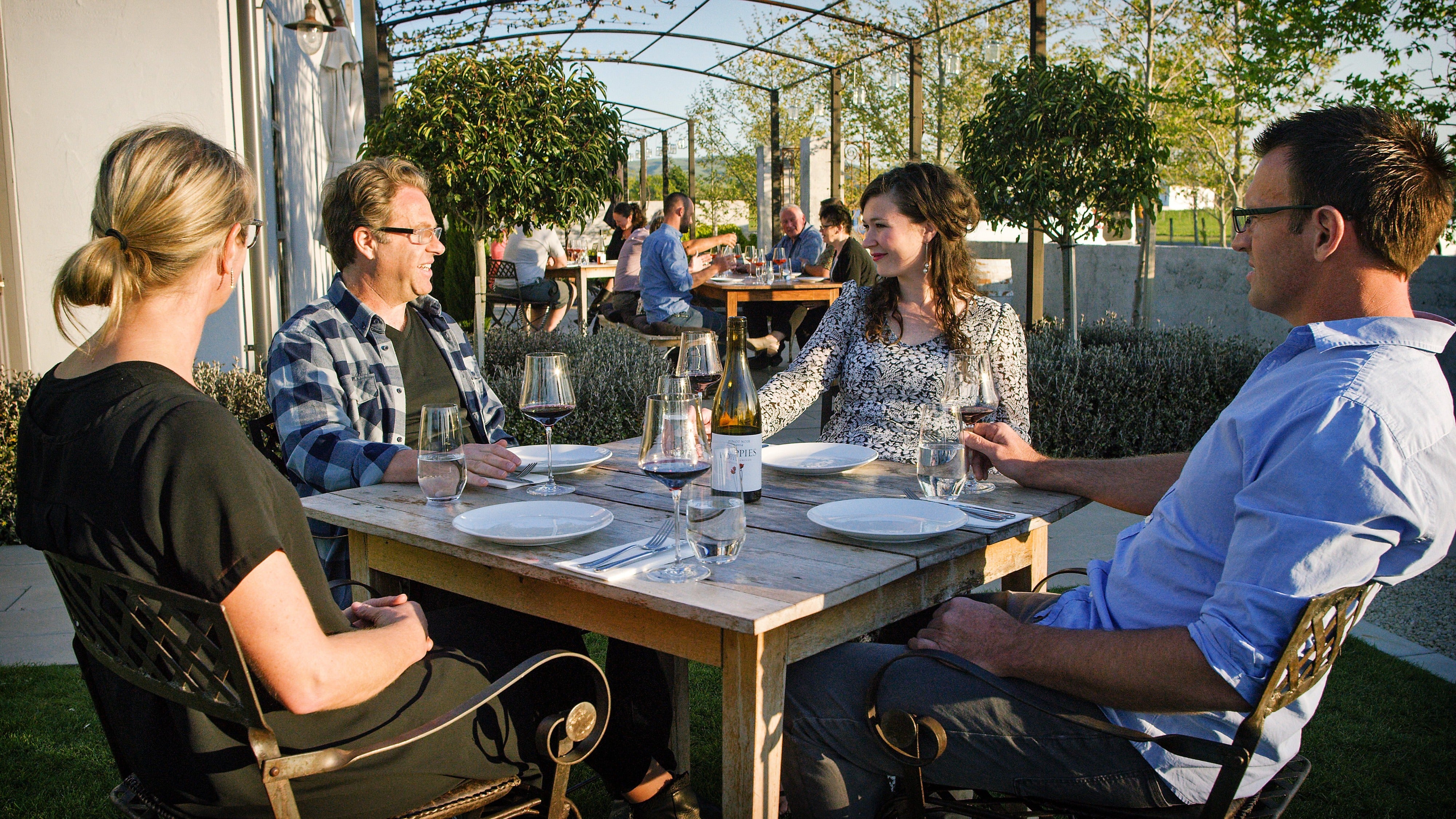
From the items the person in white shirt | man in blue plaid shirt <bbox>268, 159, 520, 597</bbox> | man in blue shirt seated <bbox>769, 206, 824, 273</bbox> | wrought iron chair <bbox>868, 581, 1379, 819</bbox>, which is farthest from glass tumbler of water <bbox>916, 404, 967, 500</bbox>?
the person in white shirt

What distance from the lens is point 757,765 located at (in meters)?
1.62

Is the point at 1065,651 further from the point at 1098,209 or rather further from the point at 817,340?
the point at 1098,209

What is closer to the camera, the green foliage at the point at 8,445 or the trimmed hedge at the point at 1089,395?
the green foliage at the point at 8,445

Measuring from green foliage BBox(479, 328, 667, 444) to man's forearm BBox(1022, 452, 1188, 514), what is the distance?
10.7 ft

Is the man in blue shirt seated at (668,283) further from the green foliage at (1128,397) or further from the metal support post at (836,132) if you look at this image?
the metal support post at (836,132)

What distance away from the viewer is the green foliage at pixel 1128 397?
5672mm

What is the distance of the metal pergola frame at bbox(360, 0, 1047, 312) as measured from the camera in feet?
24.7

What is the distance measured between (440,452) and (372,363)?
0.81m

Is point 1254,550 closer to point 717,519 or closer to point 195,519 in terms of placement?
point 717,519

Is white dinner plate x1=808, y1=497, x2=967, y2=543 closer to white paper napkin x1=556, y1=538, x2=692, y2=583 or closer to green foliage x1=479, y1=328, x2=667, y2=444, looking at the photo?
white paper napkin x1=556, y1=538, x2=692, y2=583

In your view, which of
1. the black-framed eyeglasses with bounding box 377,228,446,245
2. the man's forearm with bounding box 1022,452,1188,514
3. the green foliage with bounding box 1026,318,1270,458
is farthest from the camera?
the green foliage with bounding box 1026,318,1270,458

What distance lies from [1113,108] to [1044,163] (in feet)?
1.75

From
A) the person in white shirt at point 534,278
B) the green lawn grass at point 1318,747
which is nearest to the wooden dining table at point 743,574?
the green lawn grass at point 1318,747

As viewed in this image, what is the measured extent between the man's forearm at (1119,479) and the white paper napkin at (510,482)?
1119 mm
